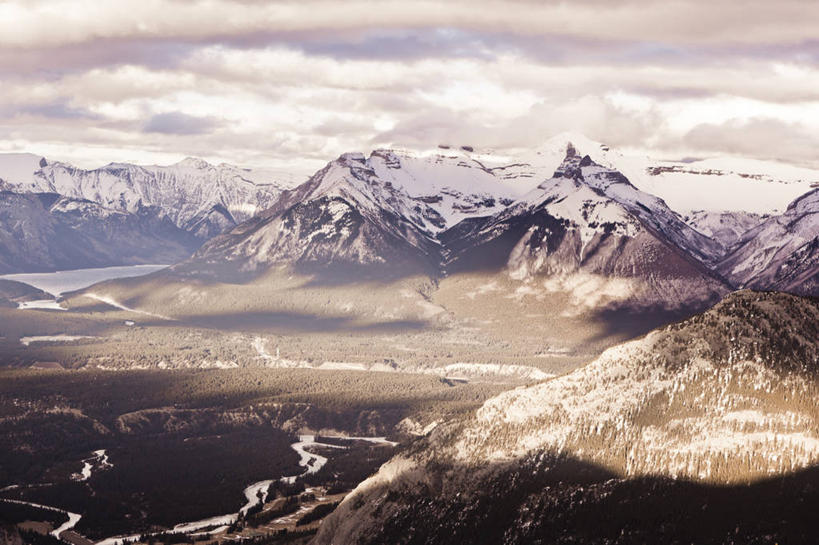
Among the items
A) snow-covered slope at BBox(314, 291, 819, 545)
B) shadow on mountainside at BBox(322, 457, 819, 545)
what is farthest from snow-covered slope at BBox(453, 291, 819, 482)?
shadow on mountainside at BBox(322, 457, 819, 545)

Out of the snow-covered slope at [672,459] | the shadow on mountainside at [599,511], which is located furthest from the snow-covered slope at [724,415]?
the shadow on mountainside at [599,511]

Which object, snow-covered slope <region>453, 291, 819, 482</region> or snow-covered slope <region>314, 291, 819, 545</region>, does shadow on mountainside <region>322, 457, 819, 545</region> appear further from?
snow-covered slope <region>453, 291, 819, 482</region>

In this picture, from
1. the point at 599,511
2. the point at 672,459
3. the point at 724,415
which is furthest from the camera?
the point at 724,415

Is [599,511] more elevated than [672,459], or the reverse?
[672,459]

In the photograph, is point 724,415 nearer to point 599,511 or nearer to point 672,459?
point 672,459

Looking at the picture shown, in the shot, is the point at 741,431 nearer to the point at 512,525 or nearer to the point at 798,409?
the point at 798,409

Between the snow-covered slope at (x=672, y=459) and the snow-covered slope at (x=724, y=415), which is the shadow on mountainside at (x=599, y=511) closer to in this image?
the snow-covered slope at (x=672, y=459)

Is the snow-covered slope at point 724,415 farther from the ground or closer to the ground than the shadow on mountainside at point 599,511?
farther from the ground

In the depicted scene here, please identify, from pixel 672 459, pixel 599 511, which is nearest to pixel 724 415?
pixel 672 459

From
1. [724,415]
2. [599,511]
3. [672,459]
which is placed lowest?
[599,511]
